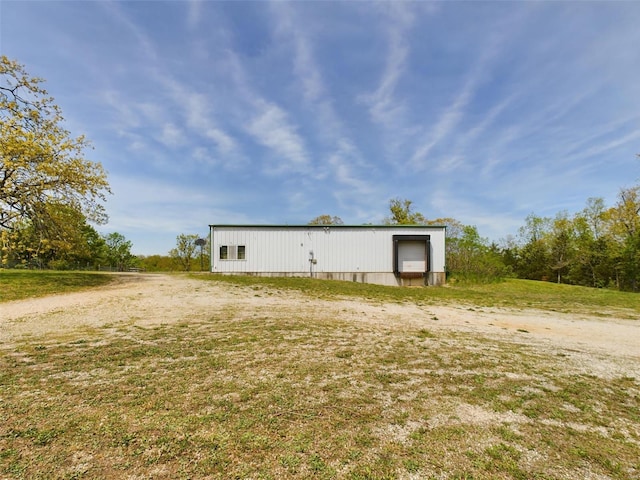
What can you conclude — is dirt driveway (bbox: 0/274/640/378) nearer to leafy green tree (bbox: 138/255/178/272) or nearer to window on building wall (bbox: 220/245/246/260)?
window on building wall (bbox: 220/245/246/260)

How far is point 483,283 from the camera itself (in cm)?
2241

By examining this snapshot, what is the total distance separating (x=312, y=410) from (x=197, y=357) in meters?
2.45

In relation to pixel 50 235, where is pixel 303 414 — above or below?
below

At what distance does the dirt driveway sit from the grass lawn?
1138mm

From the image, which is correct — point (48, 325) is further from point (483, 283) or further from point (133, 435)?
point (483, 283)

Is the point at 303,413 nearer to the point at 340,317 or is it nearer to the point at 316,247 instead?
the point at 340,317

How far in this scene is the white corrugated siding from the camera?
20078 mm

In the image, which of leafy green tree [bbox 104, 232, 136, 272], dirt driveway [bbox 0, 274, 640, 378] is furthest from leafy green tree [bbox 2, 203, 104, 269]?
leafy green tree [bbox 104, 232, 136, 272]

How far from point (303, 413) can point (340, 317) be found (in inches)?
220

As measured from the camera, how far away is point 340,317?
8.55 meters

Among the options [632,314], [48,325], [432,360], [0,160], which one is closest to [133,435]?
[432,360]

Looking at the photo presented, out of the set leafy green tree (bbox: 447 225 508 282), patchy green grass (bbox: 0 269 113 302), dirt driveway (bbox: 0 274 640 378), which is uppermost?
leafy green tree (bbox: 447 225 508 282)

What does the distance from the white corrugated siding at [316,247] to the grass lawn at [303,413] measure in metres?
14.7

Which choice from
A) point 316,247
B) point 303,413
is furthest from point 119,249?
point 303,413
